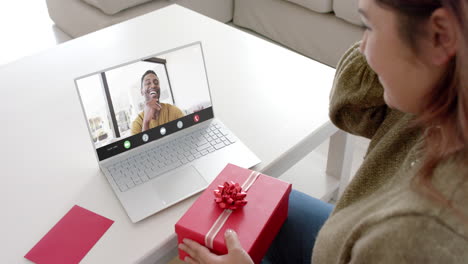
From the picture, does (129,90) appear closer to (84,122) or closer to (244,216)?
(84,122)

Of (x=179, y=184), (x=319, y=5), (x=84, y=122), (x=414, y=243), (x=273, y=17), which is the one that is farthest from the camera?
(x=273, y=17)

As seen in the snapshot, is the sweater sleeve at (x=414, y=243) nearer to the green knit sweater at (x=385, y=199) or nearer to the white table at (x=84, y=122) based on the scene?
the green knit sweater at (x=385, y=199)

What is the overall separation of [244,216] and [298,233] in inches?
9.1

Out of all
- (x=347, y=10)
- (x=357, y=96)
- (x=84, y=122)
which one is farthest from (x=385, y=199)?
(x=347, y=10)

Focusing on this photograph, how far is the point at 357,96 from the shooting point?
0.86m

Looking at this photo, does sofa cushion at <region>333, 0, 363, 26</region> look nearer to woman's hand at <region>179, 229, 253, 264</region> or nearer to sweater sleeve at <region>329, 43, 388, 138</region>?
sweater sleeve at <region>329, 43, 388, 138</region>

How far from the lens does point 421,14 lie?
498 mm

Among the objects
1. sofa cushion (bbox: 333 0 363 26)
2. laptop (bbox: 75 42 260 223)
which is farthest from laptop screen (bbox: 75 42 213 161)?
Result: sofa cushion (bbox: 333 0 363 26)

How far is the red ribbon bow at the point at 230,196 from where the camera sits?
2.79 ft

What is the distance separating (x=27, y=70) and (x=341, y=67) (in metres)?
0.91

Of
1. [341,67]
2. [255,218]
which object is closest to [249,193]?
[255,218]

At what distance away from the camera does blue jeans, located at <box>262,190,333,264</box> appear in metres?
1.02

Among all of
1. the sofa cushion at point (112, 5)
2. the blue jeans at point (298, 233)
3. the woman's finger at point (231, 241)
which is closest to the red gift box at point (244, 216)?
the woman's finger at point (231, 241)

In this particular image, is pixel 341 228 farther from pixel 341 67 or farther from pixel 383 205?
pixel 341 67
